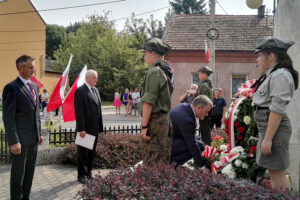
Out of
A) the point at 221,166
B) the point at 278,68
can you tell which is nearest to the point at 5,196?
the point at 221,166

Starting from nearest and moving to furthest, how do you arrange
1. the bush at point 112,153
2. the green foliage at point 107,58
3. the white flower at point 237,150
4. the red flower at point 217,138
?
1. the white flower at point 237,150
2. the bush at point 112,153
3. the red flower at point 217,138
4. the green foliage at point 107,58

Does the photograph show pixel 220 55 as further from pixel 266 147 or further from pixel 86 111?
pixel 266 147

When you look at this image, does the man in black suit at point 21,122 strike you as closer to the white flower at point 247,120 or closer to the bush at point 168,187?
the bush at point 168,187

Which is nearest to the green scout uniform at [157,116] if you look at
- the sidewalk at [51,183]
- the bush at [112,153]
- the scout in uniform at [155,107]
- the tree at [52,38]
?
the scout in uniform at [155,107]

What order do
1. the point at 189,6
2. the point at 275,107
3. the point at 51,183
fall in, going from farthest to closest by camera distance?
the point at 189,6 < the point at 51,183 < the point at 275,107

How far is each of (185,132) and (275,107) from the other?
1.51m

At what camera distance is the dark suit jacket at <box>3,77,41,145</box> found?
4.18 meters

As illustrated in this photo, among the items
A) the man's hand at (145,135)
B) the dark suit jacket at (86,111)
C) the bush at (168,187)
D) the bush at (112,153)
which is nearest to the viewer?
the bush at (168,187)

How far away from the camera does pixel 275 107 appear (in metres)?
3.15

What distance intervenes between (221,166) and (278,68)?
1927mm

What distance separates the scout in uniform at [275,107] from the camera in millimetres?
3188

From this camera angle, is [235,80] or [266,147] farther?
[235,80]

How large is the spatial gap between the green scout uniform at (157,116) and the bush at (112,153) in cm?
327

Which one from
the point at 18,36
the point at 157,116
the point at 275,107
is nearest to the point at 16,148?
the point at 157,116
